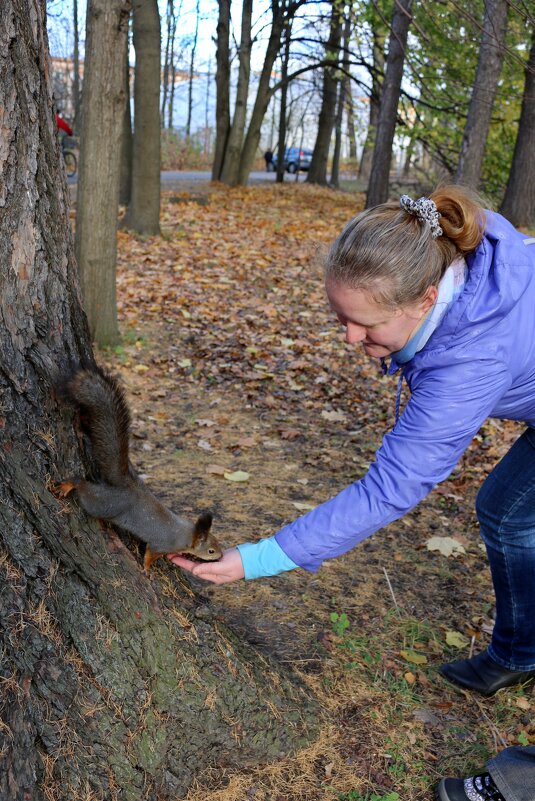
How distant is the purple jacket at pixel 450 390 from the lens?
191 centimetres

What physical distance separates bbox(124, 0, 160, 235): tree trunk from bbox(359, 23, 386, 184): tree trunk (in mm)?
4070

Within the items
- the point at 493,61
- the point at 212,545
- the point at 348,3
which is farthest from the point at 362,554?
the point at 348,3

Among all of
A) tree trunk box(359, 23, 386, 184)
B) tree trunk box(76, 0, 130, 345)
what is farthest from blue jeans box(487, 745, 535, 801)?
tree trunk box(359, 23, 386, 184)

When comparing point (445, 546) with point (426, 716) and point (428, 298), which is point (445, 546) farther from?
point (428, 298)

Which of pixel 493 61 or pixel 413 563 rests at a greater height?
pixel 493 61

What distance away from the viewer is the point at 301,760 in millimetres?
2418

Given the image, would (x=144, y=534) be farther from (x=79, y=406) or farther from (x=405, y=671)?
(x=405, y=671)

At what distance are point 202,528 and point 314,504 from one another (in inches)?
60.3

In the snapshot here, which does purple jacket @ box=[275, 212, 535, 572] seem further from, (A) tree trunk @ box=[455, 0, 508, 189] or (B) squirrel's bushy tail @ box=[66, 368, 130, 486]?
(A) tree trunk @ box=[455, 0, 508, 189]

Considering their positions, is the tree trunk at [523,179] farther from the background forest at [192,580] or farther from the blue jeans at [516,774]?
the blue jeans at [516,774]

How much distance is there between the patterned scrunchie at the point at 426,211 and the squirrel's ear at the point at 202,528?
1.29 meters

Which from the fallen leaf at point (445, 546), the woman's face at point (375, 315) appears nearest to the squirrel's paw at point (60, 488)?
the woman's face at point (375, 315)

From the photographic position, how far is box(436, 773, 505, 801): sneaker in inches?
90.0

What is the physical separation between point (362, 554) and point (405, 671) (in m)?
0.89
